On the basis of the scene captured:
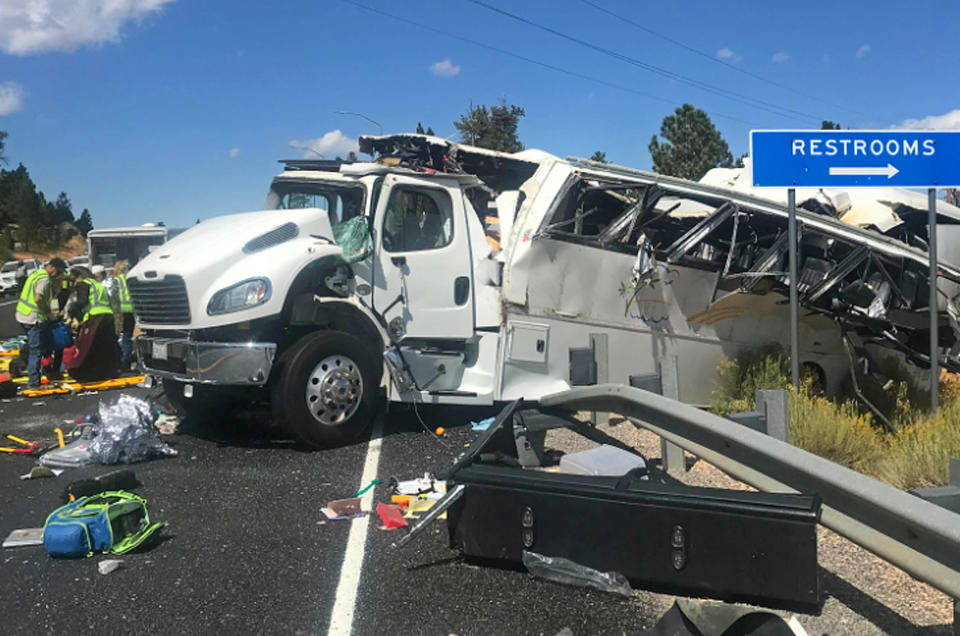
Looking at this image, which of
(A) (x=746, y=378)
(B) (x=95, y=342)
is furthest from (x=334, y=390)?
(B) (x=95, y=342)

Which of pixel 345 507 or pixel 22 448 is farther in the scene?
pixel 22 448

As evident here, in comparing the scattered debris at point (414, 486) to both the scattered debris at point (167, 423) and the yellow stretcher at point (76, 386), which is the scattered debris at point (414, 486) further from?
the yellow stretcher at point (76, 386)

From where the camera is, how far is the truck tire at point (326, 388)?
6.14 metres

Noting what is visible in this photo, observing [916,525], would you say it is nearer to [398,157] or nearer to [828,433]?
[828,433]

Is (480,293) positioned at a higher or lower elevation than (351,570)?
higher

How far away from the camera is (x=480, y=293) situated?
7289mm

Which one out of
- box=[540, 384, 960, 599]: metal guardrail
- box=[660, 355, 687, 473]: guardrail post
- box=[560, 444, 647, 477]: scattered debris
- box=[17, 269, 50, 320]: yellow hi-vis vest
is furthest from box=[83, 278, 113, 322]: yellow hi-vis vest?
box=[540, 384, 960, 599]: metal guardrail

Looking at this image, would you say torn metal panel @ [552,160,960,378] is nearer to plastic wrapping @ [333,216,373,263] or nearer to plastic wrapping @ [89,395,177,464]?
plastic wrapping @ [333,216,373,263]

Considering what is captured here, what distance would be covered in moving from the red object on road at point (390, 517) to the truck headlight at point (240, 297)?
214cm

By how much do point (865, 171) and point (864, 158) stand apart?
4.2 inches

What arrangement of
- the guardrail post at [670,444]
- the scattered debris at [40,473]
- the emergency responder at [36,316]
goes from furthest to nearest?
the emergency responder at [36,316] < the scattered debris at [40,473] < the guardrail post at [670,444]

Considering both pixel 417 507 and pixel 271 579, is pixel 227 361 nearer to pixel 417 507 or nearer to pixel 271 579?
pixel 417 507

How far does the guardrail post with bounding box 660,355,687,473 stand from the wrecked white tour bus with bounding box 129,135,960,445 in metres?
0.86

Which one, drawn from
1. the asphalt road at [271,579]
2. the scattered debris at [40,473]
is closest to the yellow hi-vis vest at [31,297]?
the scattered debris at [40,473]
